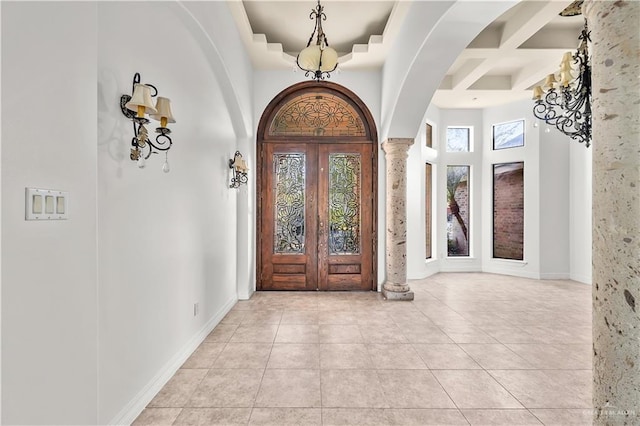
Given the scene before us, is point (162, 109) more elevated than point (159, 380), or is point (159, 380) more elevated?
point (162, 109)

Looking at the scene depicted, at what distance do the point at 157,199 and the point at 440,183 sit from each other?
20.2 feet

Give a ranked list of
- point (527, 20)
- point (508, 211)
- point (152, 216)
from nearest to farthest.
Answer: point (152, 216) < point (527, 20) < point (508, 211)

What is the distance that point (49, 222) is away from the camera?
4.32 feet

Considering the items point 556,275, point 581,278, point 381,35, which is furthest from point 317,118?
point 581,278

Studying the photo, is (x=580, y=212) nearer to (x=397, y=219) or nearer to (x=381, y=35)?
(x=397, y=219)

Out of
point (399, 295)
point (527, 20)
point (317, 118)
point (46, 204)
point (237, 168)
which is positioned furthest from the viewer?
point (317, 118)

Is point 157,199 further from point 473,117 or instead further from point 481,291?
point 473,117

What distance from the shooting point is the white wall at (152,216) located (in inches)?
71.5

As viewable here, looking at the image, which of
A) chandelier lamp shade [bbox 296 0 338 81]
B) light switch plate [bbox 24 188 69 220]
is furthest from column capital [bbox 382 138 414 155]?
light switch plate [bbox 24 188 69 220]

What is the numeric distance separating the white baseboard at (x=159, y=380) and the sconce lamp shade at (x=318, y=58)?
2.99m

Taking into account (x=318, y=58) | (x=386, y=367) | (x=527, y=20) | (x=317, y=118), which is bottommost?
(x=386, y=367)

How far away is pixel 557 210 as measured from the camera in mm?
6426

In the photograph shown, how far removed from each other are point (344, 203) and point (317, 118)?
5.10 ft

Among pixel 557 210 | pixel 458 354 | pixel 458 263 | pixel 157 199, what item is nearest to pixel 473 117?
pixel 557 210
